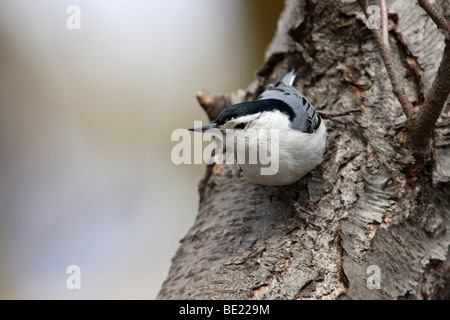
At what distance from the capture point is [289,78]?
2.17 m

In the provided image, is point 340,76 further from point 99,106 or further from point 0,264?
point 0,264

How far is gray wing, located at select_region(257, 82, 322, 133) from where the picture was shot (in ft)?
5.97

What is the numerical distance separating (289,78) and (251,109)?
502 millimetres

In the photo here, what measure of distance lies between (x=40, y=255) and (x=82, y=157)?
0.92 m

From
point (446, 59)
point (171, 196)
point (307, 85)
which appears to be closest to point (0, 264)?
point (171, 196)

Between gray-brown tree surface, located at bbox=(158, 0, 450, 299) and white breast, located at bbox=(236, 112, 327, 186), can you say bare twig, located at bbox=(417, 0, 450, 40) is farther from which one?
white breast, located at bbox=(236, 112, 327, 186)

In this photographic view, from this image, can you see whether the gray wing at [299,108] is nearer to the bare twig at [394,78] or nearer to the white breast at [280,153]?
the white breast at [280,153]

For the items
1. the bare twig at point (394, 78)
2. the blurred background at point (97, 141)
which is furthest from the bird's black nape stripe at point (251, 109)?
the blurred background at point (97, 141)

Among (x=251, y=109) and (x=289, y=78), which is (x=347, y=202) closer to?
(x=251, y=109)

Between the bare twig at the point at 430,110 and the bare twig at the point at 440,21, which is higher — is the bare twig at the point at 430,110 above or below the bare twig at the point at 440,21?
below

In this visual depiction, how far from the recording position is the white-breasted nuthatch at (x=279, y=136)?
1743 millimetres

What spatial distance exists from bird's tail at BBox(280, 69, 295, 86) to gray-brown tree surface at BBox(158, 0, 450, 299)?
0.04 m

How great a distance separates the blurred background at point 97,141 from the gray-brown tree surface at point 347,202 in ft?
6.25

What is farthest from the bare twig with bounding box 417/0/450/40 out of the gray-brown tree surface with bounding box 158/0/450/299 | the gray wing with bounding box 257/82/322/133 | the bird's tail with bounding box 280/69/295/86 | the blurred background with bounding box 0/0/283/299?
the blurred background with bounding box 0/0/283/299
